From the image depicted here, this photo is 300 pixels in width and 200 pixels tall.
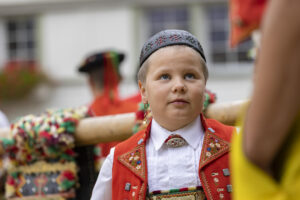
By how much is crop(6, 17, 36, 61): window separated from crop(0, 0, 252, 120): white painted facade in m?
0.31

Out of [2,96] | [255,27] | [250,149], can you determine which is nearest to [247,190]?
[250,149]

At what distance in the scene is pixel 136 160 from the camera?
4.90ft

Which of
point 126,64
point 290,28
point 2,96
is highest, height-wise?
point 290,28

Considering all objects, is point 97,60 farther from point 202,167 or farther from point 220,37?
point 220,37

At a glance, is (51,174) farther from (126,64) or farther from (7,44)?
(7,44)

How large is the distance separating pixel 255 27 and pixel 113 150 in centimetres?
84

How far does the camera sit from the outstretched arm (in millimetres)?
740

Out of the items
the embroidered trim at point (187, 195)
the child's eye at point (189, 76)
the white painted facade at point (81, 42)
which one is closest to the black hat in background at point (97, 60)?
the child's eye at point (189, 76)

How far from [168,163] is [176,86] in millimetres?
270

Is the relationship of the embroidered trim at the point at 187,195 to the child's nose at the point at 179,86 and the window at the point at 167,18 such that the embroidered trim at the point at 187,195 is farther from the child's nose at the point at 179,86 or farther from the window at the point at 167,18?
the window at the point at 167,18

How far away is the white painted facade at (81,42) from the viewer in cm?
846

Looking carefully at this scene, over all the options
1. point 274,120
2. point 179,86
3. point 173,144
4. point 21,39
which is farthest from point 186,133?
point 21,39

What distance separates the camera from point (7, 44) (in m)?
9.21

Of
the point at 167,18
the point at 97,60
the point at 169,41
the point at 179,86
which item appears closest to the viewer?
the point at 179,86
